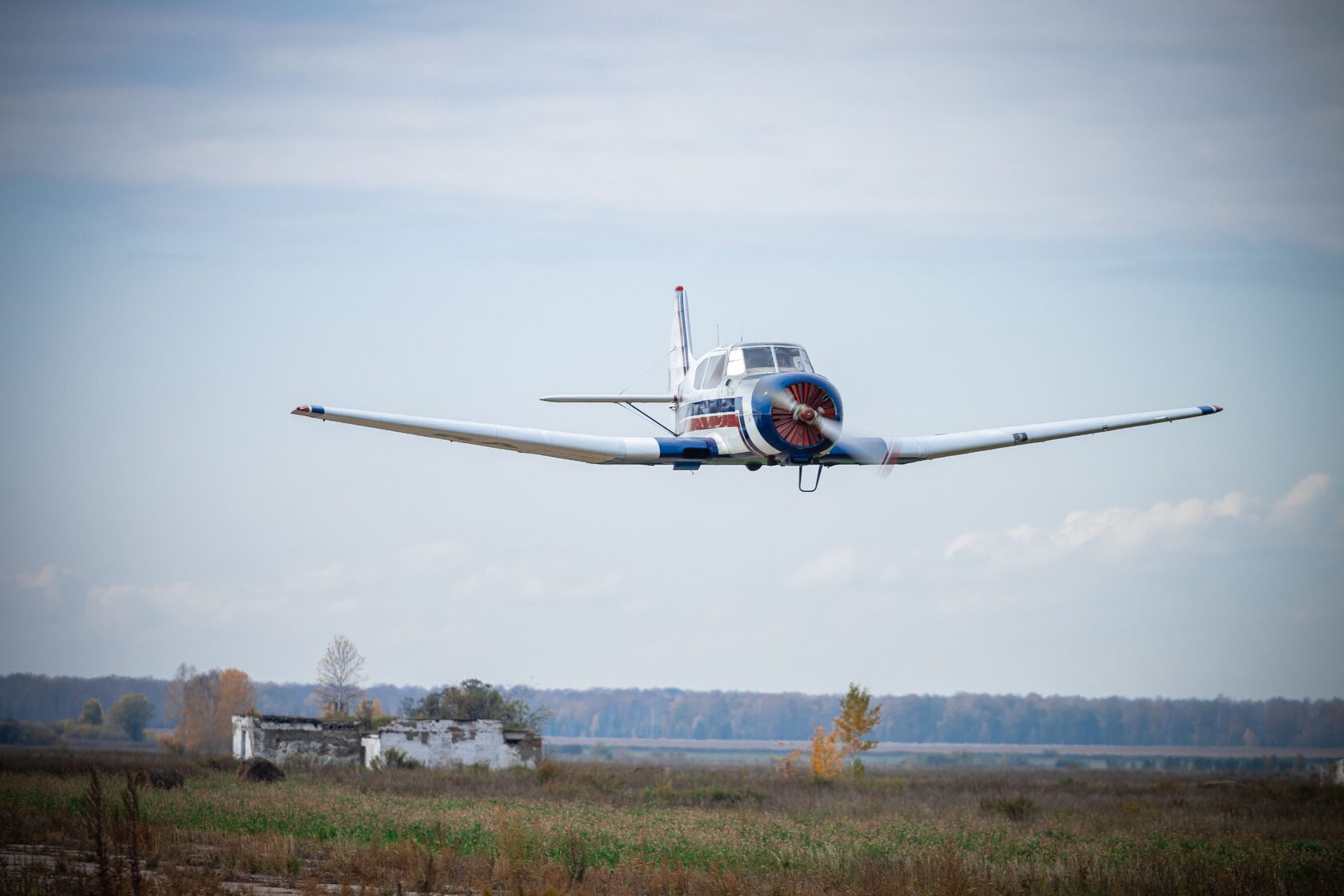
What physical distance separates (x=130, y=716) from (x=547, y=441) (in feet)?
498

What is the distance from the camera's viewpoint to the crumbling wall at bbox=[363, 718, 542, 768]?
5147 centimetres

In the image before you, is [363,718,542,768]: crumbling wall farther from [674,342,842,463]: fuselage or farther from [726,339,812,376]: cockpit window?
[726,339,812,376]: cockpit window

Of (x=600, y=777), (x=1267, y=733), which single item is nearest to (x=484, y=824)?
(x=600, y=777)

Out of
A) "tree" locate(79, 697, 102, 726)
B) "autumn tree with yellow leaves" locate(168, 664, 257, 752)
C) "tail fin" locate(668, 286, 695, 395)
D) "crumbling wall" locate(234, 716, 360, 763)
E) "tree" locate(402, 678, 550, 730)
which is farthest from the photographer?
"tree" locate(79, 697, 102, 726)

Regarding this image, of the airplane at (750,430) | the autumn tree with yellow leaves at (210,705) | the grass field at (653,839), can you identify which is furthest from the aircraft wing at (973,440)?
the autumn tree with yellow leaves at (210,705)

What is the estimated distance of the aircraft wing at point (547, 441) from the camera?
2203 centimetres

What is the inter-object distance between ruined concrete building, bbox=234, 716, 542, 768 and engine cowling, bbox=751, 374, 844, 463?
103ft

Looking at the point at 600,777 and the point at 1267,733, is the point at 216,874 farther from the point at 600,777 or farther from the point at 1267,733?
the point at 1267,733

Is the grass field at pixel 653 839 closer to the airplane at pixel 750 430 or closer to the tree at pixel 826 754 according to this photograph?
the airplane at pixel 750 430

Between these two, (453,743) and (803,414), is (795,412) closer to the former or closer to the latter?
(803,414)

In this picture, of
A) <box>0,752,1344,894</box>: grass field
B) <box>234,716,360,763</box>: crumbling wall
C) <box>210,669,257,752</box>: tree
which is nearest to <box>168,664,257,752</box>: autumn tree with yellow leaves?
<box>210,669,257,752</box>: tree

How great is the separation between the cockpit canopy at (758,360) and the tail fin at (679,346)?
687 centimetres

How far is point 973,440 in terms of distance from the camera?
2669cm

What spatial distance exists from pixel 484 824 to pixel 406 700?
4655 centimetres
